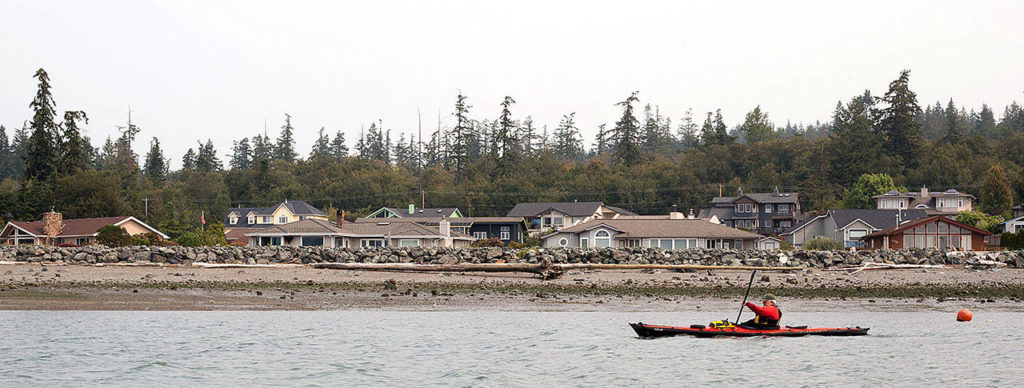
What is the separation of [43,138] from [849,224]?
77.7 metres

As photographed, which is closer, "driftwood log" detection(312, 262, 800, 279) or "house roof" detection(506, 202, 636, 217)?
"driftwood log" detection(312, 262, 800, 279)

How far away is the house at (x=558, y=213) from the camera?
348 feet

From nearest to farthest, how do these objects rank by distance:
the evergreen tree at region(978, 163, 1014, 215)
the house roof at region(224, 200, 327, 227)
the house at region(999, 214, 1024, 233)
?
the house at region(999, 214, 1024, 233)
the evergreen tree at region(978, 163, 1014, 215)
the house roof at region(224, 200, 327, 227)

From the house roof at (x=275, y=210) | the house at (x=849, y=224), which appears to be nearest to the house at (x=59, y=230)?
the house roof at (x=275, y=210)

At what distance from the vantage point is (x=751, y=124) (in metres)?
155

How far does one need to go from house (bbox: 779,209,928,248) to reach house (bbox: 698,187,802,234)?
18.4m

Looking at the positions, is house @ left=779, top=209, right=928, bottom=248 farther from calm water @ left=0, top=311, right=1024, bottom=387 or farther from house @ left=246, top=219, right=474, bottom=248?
calm water @ left=0, top=311, right=1024, bottom=387

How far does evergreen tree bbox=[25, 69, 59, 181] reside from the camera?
91688mm

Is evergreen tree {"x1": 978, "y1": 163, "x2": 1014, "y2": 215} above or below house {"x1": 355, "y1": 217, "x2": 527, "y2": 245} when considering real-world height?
above

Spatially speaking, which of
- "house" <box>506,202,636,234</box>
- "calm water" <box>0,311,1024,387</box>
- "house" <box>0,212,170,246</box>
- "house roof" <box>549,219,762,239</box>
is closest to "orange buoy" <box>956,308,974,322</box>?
"calm water" <box>0,311,1024,387</box>

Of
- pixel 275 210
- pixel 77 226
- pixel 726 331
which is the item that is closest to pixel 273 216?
pixel 275 210

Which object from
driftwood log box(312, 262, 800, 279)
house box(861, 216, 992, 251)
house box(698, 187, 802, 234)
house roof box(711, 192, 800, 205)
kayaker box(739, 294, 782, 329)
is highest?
house roof box(711, 192, 800, 205)

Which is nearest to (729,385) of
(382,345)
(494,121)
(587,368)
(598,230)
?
(587,368)

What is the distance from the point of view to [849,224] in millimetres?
83125
